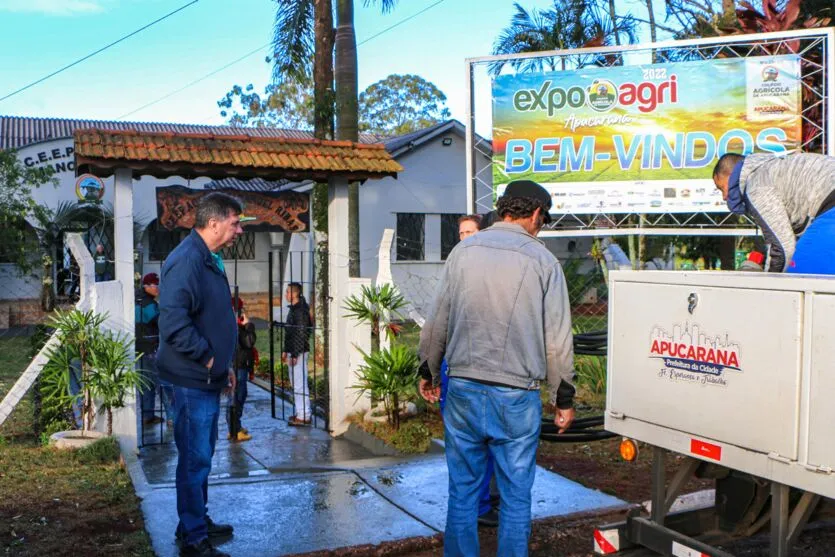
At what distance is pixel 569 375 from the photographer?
12.8 feet

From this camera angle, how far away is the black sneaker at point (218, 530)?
495cm

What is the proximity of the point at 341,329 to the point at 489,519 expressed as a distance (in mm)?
3582

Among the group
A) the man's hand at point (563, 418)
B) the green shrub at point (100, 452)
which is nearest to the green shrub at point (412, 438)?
the green shrub at point (100, 452)

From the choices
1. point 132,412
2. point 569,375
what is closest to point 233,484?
point 132,412

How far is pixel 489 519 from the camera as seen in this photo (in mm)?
5297

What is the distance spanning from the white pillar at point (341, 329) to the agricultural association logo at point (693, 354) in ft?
16.0

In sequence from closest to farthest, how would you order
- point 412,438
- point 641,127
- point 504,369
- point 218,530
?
1. point 504,369
2. point 218,530
3. point 412,438
4. point 641,127

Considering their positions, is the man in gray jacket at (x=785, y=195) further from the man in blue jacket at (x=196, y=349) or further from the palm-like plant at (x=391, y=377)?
the palm-like plant at (x=391, y=377)

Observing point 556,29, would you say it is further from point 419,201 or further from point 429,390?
point 429,390

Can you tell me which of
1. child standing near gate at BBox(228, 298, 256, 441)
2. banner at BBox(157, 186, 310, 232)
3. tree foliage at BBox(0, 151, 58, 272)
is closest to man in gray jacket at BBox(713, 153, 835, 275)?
banner at BBox(157, 186, 310, 232)

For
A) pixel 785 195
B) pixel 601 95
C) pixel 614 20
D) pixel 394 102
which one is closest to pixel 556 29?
pixel 614 20

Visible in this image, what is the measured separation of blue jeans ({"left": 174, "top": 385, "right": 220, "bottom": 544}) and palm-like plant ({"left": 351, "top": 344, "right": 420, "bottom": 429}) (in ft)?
10.7

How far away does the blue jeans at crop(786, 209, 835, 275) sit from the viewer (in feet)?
12.8

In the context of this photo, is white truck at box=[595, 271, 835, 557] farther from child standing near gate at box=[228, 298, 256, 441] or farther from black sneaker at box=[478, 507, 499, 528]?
child standing near gate at box=[228, 298, 256, 441]
